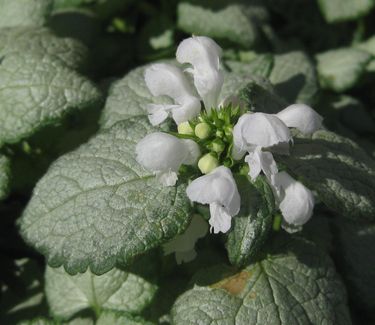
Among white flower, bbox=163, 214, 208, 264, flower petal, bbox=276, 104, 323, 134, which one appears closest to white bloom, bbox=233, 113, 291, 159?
flower petal, bbox=276, 104, 323, 134

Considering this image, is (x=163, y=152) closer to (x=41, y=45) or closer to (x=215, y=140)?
(x=215, y=140)

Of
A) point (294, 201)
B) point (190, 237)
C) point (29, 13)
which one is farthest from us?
point (29, 13)

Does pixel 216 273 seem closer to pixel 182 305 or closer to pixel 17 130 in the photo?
pixel 182 305

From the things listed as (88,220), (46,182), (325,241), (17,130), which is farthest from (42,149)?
(325,241)

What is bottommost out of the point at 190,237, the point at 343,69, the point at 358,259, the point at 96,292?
the point at 358,259

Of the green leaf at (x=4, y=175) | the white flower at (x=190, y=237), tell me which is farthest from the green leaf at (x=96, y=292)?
the green leaf at (x=4, y=175)

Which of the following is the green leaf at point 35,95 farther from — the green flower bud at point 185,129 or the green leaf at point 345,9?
the green leaf at point 345,9

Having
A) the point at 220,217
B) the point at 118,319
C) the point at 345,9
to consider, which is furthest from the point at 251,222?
the point at 345,9
